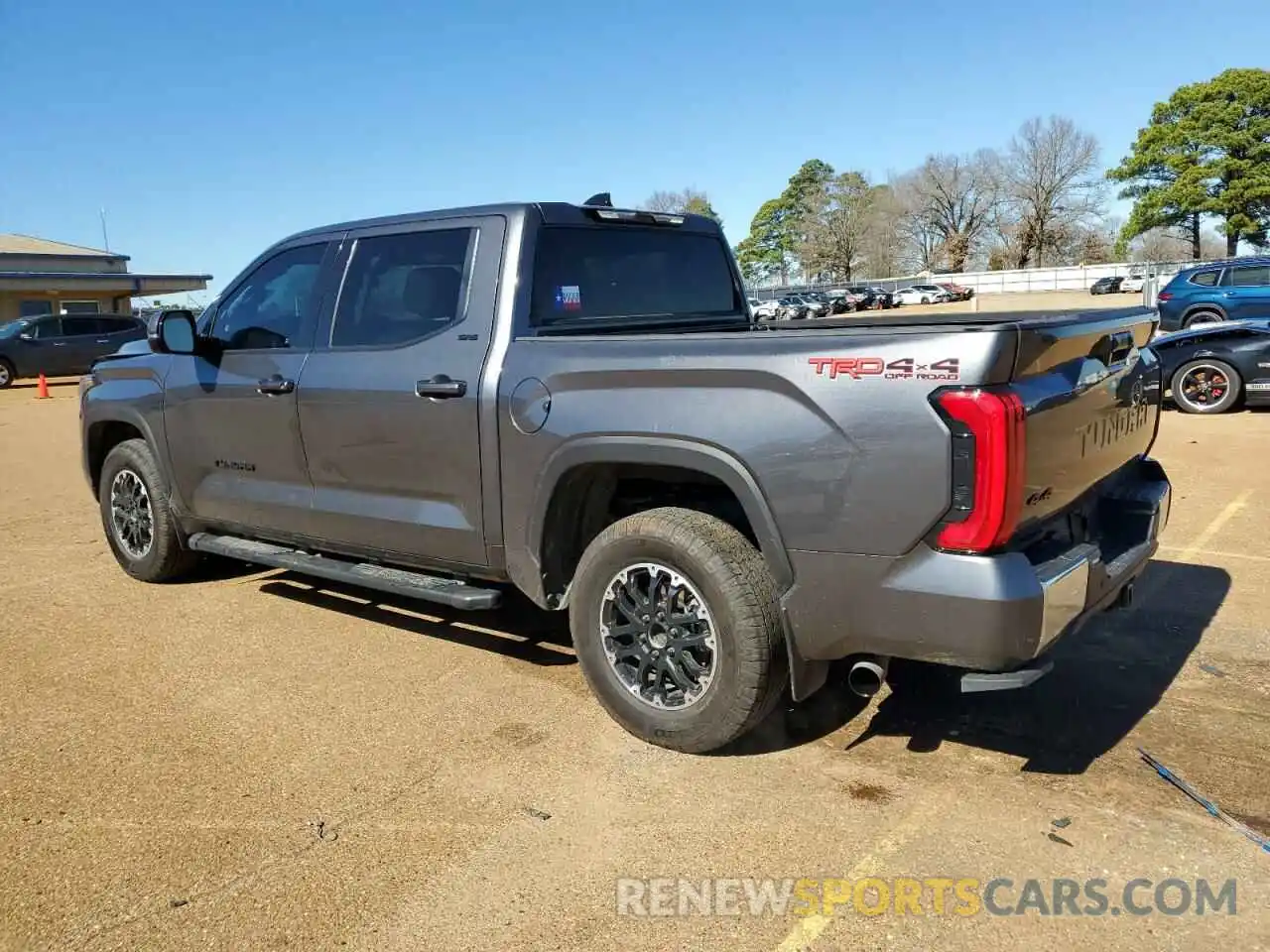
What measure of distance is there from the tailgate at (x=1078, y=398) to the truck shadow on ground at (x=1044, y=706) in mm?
809

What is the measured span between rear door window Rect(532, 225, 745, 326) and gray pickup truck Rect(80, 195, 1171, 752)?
15 mm

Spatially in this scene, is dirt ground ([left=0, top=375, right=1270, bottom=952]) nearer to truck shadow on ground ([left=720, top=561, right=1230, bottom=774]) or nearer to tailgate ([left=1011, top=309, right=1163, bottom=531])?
truck shadow on ground ([left=720, top=561, right=1230, bottom=774])

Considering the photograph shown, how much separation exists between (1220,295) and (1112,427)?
1675cm

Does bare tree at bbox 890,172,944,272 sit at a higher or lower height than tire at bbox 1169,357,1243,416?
higher

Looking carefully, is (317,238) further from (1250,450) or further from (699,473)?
(1250,450)

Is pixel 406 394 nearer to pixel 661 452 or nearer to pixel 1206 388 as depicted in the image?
A: pixel 661 452

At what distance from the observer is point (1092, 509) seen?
3.73 meters

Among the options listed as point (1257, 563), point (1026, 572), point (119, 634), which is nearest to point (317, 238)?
point (119, 634)

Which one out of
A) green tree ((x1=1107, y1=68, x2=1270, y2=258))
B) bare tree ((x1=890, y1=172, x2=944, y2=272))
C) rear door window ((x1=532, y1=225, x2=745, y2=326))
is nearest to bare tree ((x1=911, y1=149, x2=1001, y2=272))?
bare tree ((x1=890, y1=172, x2=944, y2=272))

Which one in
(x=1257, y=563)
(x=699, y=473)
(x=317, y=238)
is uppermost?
(x=317, y=238)

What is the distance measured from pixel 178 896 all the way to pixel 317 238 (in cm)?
310

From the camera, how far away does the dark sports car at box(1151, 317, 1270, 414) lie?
1110 cm

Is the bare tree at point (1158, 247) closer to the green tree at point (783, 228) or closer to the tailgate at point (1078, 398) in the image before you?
the green tree at point (783, 228)

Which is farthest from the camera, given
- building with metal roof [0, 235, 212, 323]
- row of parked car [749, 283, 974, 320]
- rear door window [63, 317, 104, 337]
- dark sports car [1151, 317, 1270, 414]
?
row of parked car [749, 283, 974, 320]
